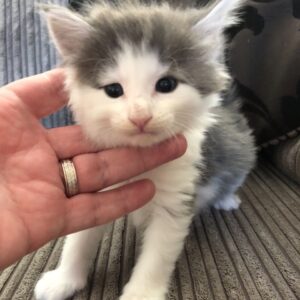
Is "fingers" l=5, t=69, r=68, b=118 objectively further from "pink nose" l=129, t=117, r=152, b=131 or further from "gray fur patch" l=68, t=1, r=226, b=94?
"pink nose" l=129, t=117, r=152, b=131

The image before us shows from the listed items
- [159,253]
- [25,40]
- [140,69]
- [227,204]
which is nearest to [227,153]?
[227,204]

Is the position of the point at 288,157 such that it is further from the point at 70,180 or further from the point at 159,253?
the point at 70,180

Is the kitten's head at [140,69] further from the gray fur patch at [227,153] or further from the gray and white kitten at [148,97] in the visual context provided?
the gray fur patch at [227,153]

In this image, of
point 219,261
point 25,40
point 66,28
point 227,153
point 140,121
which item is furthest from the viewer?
point 25,40

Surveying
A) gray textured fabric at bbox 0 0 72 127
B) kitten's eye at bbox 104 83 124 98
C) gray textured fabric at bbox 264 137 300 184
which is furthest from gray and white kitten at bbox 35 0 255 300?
gray textured fabric at bbox 0 0 72 127

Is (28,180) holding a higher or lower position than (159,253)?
higher

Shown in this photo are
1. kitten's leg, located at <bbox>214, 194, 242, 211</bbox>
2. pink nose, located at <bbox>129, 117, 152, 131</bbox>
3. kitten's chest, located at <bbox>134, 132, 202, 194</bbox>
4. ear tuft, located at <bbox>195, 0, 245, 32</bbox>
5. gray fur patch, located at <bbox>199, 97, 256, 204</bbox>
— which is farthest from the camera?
kitten's leg, located at <bbox>214, 194, 242, 211</bbox>
